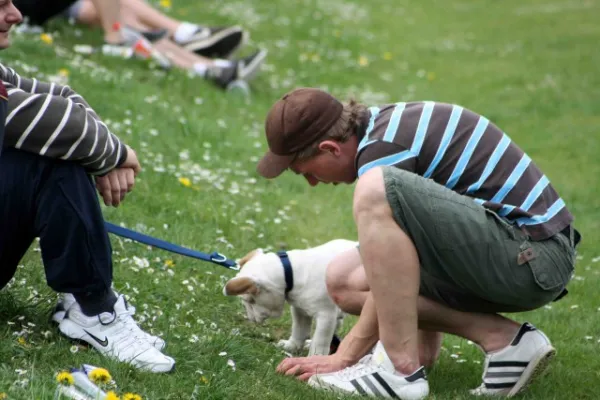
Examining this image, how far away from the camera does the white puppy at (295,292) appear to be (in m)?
4.56

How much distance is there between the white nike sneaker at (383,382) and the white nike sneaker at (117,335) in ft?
2.34

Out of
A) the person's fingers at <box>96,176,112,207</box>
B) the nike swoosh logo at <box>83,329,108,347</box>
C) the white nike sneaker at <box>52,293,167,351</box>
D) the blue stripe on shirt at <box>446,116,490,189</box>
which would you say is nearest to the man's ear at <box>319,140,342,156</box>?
the blue stripe on shirt at <box>446,116,490,189</box>

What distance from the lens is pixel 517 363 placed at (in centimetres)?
394

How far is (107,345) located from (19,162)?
0.78m

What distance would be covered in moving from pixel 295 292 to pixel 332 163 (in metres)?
0.98

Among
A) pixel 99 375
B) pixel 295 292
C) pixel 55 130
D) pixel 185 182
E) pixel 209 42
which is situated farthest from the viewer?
pixel 209 42

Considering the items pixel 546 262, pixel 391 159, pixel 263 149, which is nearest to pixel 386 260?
pixel 391 159

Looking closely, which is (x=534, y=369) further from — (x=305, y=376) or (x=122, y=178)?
(x=122, y=178)

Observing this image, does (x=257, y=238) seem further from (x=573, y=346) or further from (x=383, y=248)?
(x=383, y=248)

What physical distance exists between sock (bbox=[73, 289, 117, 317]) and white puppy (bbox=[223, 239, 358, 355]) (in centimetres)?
89

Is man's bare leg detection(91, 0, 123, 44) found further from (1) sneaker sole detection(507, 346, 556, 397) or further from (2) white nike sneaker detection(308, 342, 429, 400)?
(1) sneaker sole detection(507, 346, 556, 397)

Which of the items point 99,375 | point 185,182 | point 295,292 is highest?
point 99,375

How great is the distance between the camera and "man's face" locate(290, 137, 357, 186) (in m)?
3.85

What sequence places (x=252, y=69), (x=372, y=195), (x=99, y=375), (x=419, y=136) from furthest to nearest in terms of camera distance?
(x=252, y=69)
(x=419, y=136)
(x=372, y=195)
(x=99, y=375)
